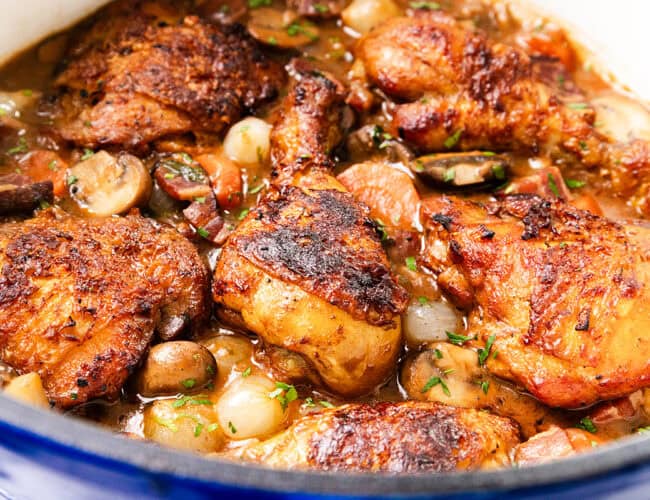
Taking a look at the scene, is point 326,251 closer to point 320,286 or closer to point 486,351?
point 320,286

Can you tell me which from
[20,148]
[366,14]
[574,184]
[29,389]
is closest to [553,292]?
[574,184]

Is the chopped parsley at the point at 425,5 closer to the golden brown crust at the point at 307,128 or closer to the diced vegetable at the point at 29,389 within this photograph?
the golden brown crust at the point at 307,128

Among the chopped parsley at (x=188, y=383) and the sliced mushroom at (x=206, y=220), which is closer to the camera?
the chopped parsley at (x=188, y=383)

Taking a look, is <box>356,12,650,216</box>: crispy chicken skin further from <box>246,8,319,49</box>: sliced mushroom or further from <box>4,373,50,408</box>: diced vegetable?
<box>4,373,50,408</box>: diced vegetable

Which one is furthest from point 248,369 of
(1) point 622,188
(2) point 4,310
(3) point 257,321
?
(1) point 622,188

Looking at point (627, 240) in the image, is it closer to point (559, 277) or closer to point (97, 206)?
point (559, 277)

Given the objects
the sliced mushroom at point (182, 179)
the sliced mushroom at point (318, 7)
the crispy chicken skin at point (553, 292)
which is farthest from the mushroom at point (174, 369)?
the sliced mushroom at point (318, 7)
